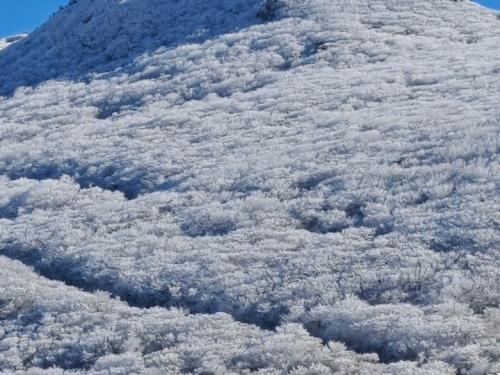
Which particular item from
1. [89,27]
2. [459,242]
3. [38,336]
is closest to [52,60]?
[89,27]

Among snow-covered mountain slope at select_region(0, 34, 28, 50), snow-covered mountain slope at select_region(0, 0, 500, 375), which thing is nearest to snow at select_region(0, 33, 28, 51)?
snow-covered mountain slope at select_region(0, 34, 28, 50)

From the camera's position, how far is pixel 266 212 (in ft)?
49.3

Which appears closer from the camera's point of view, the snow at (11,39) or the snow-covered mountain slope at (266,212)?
the snow-covered mountain slope at (266,212)

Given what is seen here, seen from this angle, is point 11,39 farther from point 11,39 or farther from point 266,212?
point 266,212

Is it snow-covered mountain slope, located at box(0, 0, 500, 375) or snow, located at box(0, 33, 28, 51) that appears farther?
snow, located at box(0, 33, 28, 51)

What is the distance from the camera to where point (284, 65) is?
27891 millimetres

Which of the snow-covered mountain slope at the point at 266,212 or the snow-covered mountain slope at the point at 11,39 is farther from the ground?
the snow-covered mountain slope at the point at 11,39

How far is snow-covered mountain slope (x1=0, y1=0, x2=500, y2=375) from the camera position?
1063 centimetres

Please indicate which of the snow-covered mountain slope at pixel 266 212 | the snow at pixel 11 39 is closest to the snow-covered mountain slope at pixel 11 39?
the snow at pixel 11 39

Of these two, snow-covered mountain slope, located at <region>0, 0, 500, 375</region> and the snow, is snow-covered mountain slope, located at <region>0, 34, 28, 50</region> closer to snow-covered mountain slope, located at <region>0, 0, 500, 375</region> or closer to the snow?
the snow

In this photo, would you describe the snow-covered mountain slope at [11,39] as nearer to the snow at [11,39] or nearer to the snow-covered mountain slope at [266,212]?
the snow at [11,39]

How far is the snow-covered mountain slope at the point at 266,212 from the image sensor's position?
10633mm

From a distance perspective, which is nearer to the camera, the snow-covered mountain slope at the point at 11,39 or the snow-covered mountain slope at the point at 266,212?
the snow-covered mountain slope at the point at 266,212

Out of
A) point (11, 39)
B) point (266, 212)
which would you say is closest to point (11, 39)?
point (11, 39)
